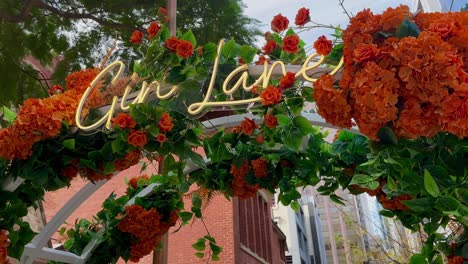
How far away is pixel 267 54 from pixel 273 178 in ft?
3.57

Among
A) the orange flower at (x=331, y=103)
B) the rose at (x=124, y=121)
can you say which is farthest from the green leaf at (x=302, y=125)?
the rose at (x=124, y=121)

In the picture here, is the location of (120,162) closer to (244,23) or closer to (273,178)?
(273,178)

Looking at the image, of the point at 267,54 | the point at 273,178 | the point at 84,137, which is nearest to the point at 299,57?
Result: the point at 267,54

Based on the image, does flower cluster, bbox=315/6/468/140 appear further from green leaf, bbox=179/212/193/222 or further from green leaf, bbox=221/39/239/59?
green leaf, bbox=179/212/193/222

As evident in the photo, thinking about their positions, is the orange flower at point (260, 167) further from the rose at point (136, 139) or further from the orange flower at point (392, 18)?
the orange flower at point (392, 18)

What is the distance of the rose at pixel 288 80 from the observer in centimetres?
214

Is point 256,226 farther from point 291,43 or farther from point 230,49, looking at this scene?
point 291,43

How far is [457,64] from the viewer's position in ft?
5.42

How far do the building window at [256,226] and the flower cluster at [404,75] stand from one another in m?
9.63

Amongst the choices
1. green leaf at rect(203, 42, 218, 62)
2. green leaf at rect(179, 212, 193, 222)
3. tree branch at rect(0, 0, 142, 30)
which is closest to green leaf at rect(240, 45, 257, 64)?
green leaf at rect(203, 42, 218, 62)

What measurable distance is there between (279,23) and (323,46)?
1.21 ft

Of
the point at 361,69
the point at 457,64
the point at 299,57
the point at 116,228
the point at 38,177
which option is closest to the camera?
the point at 457,64

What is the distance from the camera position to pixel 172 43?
2.38 metres

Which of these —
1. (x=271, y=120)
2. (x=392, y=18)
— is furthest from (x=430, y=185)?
(x=271, y=120)
